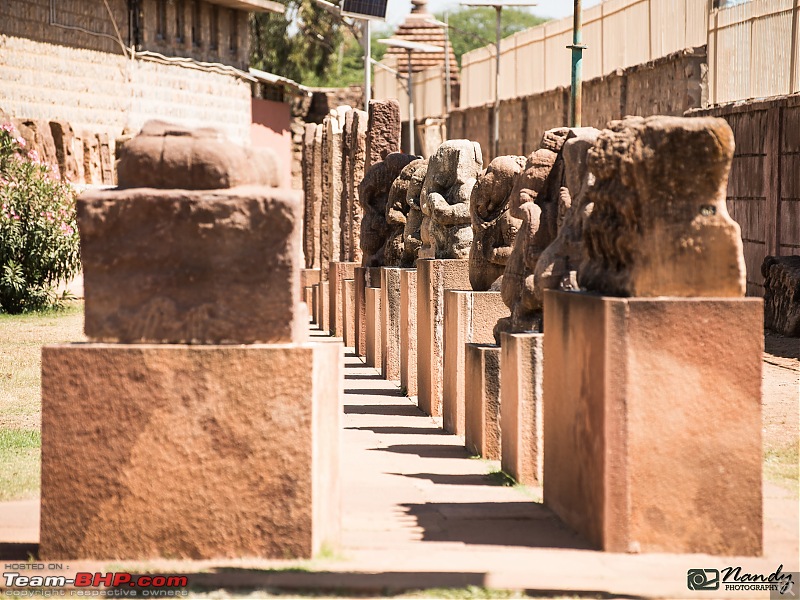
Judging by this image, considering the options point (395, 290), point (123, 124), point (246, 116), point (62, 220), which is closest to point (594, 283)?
point (395, 290)

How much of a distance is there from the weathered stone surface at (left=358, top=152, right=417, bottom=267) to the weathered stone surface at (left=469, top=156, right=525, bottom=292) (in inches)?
212

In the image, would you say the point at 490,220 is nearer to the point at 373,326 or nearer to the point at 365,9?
the point at 373,326

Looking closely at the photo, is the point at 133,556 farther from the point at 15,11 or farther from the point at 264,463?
the point at 15,11

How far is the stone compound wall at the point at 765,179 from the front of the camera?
1488 centimetres

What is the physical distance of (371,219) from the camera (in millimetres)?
15062

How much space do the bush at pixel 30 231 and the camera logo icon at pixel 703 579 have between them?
1415cm

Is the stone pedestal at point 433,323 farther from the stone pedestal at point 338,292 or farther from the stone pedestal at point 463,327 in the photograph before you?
the stone pedestal at point 338,292

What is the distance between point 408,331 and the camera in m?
11.5

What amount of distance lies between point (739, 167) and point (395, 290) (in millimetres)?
6315

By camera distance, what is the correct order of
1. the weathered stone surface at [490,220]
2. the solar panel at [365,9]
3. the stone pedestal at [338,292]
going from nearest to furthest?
the weathered stone surface at [490,220], the stone pedestal at [338,292], the solar panel at [365,9]

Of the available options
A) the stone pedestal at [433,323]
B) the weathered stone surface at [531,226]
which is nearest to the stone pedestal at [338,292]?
the stone pedestal at [433,323]

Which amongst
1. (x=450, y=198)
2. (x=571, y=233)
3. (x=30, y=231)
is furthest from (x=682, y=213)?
(x=30, y=231)

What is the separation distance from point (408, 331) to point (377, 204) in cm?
403

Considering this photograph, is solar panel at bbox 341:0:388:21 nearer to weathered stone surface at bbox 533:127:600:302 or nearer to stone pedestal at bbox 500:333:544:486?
weathered stone surface at bbox 533:127:600:302
